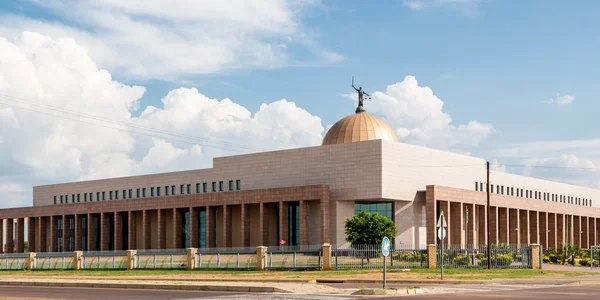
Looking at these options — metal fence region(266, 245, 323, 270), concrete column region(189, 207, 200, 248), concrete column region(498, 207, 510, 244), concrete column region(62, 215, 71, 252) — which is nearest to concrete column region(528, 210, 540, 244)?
concrete column region(498, 207, 510, 244)

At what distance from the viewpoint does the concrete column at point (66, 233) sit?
98.9m

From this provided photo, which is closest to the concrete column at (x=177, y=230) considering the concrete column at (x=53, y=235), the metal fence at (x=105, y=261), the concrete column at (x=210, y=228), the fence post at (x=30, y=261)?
the concrete column at (x=210, y=228)

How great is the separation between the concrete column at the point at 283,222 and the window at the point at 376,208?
23.1 ft

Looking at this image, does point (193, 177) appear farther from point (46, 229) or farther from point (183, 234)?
point (46, 229)

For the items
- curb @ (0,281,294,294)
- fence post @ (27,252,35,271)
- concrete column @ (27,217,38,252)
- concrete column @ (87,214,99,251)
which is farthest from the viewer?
concrete column @ (27,217,38,252)

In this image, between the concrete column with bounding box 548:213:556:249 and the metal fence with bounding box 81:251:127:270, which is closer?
the metal fence with bounding box 81:251:127:270

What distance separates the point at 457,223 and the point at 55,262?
129 ft

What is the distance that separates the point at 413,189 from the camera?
76.5 m

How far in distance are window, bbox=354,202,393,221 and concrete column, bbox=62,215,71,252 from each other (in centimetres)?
4260

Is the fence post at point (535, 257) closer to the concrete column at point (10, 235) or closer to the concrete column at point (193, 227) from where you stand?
the concrete column at point (193, 227)

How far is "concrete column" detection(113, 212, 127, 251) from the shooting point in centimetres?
9212

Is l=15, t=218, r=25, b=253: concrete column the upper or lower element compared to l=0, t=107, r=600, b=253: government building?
lower

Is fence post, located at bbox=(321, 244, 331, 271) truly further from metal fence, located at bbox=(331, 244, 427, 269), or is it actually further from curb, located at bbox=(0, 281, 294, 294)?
curb, located at bbox=(0, 281, 294, 294)

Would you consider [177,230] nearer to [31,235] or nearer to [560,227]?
[31,235]
